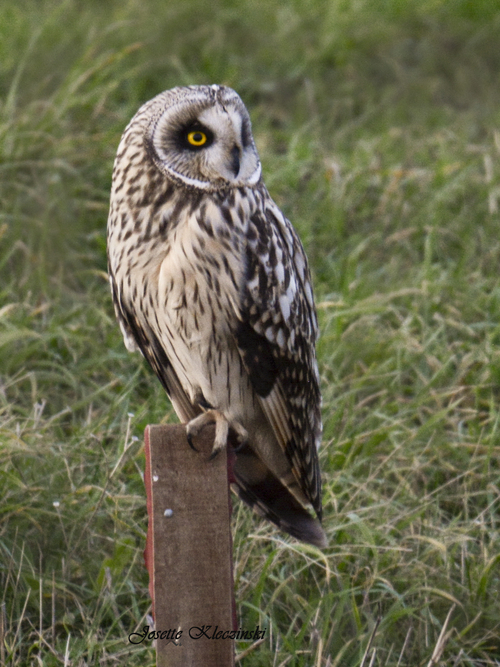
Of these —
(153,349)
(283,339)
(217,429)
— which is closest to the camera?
(217,429)

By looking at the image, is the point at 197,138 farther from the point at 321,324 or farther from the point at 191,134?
the point at 321,324

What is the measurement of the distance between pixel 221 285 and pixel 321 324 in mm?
1493

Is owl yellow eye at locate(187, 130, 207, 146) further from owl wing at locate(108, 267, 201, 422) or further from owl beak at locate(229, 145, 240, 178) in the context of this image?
owl wing at locate(108, 267, 201, 422)

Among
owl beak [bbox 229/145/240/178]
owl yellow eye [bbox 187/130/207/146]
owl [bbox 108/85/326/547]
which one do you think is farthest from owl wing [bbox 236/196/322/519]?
A: owl yellow eye [bbox 187/130/207/146]

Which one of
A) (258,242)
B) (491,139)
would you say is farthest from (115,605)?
(491,139)

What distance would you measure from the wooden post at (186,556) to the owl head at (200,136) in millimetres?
683

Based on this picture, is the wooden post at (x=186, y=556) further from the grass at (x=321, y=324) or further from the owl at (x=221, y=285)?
the grass at (x=321, y=324)

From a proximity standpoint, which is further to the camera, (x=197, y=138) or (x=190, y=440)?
(x=197, y=138)

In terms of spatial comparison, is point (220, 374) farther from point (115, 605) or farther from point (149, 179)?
point (115, 605)

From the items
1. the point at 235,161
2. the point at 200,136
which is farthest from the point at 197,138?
the point at 235,161

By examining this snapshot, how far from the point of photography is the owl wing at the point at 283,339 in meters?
2.33

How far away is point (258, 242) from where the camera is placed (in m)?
2.32

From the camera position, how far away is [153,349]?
2.62 m

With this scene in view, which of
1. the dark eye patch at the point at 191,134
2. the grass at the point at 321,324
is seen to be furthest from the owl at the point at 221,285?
the grass at the point at 321,324
